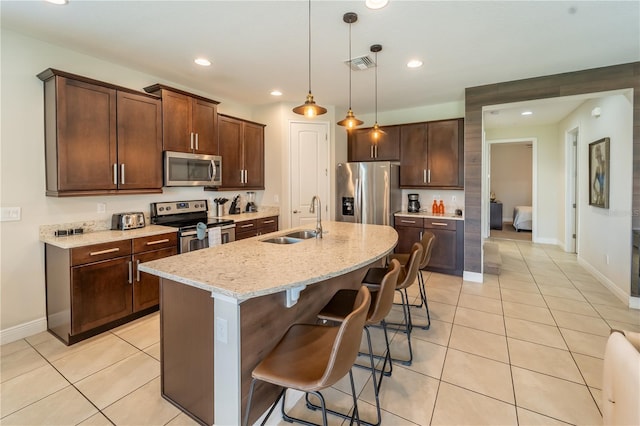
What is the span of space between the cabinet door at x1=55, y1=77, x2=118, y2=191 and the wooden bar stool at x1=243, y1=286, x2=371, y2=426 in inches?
101

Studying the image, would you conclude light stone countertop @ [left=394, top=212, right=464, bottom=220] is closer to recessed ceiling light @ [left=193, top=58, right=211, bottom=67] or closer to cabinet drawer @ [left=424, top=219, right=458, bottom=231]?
cabinet drawer @ [left=424, top=219, right=458, bottom=231]


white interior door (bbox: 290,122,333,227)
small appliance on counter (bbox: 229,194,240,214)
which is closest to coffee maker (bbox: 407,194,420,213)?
white interior door (bbox: 290,122,333,227)

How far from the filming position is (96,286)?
2668 mm

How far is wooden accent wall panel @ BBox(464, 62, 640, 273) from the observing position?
331cm

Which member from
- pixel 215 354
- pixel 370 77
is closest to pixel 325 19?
pixel 370 77

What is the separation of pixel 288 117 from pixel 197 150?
1.64m

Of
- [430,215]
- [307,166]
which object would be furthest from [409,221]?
[307,166]

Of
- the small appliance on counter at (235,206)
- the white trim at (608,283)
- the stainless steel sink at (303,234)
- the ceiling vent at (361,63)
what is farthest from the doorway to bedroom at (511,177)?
the stainless steel sink at (303,234)

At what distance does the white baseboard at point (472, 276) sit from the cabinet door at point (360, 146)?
7.93 ft

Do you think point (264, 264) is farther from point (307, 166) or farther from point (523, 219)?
point (523, 219)

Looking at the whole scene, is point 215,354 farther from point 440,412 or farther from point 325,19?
point 325,19

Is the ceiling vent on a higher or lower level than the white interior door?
higher

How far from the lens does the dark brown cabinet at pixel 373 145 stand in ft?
16.8

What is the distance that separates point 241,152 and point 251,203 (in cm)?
89
